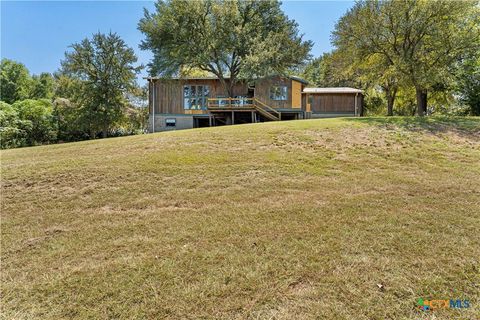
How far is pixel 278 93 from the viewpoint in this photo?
2283 centimetres

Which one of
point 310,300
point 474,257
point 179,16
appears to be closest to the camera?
point 310,300

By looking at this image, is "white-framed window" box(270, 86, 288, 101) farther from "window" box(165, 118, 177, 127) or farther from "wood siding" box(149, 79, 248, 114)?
"window" box(165, 118, 177, 127)

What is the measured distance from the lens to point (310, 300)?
8.26ft

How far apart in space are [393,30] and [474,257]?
16321mm

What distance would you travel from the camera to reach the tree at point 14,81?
34866 mm

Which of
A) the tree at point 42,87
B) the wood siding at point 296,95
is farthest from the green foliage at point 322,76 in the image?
the tree at point 42,87

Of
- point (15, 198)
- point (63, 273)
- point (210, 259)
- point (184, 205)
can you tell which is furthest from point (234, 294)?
point (15, 198)

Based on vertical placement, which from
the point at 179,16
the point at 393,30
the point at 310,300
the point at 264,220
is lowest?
the point at 310,300

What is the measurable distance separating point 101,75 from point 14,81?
82.7 ft

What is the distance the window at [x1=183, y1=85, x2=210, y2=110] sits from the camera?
22.7 meters

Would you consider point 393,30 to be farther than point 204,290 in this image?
Yes

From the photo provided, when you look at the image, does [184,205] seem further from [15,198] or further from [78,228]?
[15,198]

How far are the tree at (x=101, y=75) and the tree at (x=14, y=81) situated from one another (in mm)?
19211

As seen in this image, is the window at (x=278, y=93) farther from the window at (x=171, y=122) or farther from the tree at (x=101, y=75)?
the tree at (x=101, y=75)
